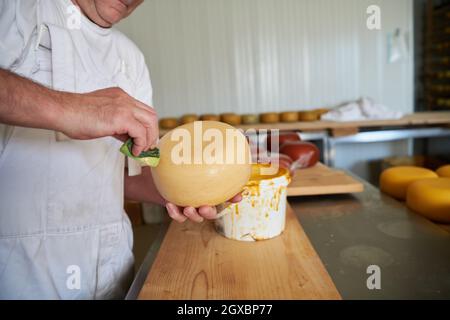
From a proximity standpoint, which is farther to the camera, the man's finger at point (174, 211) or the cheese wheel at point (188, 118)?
the cheese wheel at point (188, 118)

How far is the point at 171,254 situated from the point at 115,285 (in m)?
0.22

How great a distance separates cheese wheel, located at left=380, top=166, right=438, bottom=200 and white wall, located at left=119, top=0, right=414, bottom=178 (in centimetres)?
223

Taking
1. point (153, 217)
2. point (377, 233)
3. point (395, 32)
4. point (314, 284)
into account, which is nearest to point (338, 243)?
point (377, 233)

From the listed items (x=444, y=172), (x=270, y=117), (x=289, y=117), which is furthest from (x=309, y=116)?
(x=444, y=172)

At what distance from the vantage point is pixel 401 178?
116 centimetres

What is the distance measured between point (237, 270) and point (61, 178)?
461 mm

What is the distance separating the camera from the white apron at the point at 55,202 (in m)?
0.77

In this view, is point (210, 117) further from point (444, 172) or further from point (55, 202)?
point (55, 202)

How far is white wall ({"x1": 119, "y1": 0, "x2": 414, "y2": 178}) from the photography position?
3242mm

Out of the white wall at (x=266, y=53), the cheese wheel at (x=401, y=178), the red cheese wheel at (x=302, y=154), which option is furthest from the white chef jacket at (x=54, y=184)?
the white wall at (x=266, y=53)

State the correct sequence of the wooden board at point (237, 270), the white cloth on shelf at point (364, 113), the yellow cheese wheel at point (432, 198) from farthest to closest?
the white cloth on shelf at point (364, 113) < the yellow cheese wheel at point (432, 198) < the wooden board at point (237, 270)

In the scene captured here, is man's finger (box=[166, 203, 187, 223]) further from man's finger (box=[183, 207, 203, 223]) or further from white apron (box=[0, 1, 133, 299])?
white apron (box=[0, 1, 133, 299])

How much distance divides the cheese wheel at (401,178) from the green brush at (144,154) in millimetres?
904

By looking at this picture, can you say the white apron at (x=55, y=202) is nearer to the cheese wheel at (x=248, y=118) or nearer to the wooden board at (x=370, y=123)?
the wooden board at (x=370, y=123)
